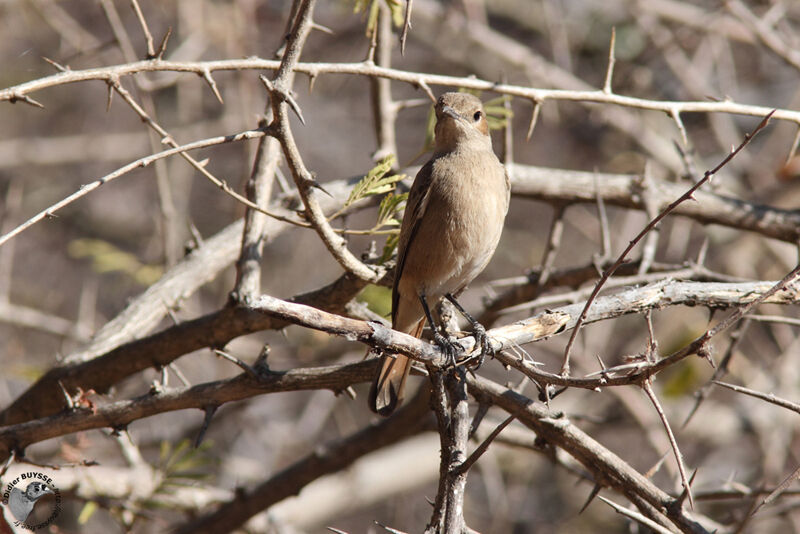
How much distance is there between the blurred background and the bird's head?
846 mm

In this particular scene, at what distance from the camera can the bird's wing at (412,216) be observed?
3570 millimetres

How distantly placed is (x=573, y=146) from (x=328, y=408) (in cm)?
455

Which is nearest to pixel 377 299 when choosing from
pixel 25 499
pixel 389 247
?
pixel 389 247

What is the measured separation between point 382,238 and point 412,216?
3654 millimetres

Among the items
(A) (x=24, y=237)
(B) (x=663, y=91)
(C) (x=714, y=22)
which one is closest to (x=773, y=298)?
(C) (x=714, y=22)

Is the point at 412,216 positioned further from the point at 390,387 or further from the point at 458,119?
the point at 390,387

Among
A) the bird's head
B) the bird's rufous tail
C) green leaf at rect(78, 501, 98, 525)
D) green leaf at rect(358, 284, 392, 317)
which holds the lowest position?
green leaf at rect(78, 501, 98, 525)

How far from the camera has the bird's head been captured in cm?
388

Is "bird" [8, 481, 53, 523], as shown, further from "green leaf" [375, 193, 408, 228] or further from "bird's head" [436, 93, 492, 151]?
"bird's head" [436, 93, 492, 151]

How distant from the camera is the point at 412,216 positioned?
363 centimetres

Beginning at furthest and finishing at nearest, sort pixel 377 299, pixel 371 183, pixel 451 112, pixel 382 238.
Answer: pixel 382 238
pixel 377 299
pixel 451 112
pixel 371 183

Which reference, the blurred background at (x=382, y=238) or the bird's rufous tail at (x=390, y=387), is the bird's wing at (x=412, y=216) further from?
the blurred background at (x=382, y=238)

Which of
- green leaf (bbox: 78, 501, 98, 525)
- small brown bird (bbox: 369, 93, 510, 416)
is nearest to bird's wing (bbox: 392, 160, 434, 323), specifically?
small brown bird (bbox: 369, 93, 510, 416)

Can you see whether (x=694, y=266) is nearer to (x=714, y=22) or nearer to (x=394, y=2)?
(x=394, y=2)
